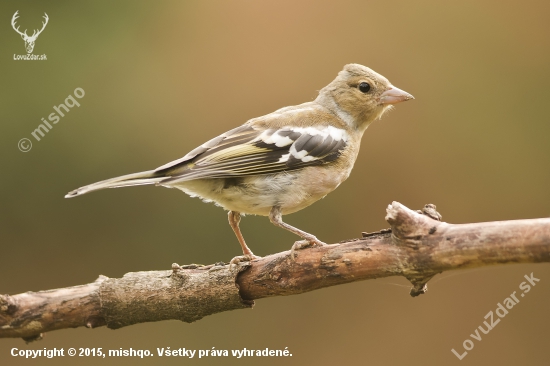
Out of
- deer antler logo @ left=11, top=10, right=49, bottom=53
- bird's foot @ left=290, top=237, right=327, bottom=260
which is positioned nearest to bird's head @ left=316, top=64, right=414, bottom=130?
bird's foot @ left=290, top=237, right=327, bottom=260

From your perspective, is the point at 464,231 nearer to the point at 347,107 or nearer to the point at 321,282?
the point at 321,282

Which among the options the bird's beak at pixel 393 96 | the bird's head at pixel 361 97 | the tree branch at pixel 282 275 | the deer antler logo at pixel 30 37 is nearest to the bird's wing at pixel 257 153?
the bird's head at pixel 361 97

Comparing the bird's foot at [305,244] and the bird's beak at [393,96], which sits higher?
the bird's beak at [393,96]

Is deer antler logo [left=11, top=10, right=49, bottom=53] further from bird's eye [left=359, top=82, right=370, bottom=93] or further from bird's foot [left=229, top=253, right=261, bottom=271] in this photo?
bird's foot [left=229, top=253, right=261, bottom=271]

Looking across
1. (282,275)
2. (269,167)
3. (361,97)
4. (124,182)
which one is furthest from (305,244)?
(361,97)

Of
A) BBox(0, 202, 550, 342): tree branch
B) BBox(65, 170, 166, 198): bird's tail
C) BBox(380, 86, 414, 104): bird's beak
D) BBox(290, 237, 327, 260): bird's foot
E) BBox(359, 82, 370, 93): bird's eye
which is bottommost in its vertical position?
BBox(0, 202, 550, 342): tree branch

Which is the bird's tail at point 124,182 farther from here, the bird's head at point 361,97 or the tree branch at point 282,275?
the bird's head at point 361,97
